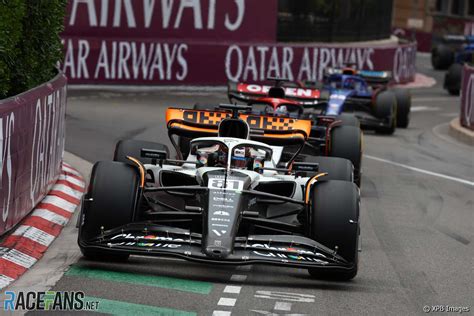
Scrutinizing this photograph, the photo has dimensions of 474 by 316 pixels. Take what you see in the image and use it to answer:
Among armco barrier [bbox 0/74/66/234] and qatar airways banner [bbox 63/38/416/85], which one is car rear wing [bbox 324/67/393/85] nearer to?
qatar airways banner [bbox 63/38/416/85]

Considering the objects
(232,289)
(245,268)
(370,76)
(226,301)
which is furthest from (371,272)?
(370,76)

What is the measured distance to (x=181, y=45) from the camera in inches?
1276

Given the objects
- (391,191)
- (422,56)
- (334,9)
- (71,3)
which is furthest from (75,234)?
(422,56)

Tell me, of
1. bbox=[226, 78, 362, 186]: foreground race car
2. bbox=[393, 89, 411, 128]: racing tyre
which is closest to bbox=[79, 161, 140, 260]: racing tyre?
bbox=[226, 78, 362, 186]: foreground race car

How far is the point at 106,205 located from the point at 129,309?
1834 mm

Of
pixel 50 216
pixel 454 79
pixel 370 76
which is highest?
pixel 50 216

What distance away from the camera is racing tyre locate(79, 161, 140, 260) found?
33.2ft

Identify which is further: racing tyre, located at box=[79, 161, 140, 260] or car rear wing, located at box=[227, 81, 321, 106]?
car rear wing, located at box=[227, 81, 321, 106]

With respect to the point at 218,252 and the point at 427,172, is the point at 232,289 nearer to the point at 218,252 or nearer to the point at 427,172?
the point at 218,252

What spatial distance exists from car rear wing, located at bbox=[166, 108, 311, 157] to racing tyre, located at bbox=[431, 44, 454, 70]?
34.6 meters

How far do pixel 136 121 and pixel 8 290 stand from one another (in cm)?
1545

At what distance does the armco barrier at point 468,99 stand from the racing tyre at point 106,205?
16.0 m

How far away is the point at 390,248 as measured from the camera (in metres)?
12.0

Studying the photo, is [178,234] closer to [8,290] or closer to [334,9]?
[8,290]
